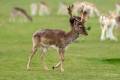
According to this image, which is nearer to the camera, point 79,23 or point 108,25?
point 79,23

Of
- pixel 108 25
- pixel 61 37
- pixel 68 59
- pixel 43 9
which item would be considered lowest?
pixel 43 9

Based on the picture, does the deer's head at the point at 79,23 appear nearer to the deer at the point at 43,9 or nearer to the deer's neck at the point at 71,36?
the deer's neck at the point at 71,36

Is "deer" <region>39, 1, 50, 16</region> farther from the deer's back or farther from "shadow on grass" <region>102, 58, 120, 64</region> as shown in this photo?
the deer's back

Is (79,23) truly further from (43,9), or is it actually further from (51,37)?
(43,9)

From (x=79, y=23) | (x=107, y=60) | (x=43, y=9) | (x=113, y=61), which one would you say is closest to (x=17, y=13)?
(x=43, y=9)

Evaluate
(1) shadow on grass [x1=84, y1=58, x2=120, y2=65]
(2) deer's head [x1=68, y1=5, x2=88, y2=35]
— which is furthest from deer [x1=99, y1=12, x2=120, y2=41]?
(2) deer's head [x1=68, y1=5, x2=88, y2=35]

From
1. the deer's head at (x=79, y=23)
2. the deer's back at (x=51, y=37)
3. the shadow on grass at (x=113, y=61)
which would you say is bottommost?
the shadow on grass at (x=113, y=61)

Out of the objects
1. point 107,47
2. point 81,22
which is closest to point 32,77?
point 81,22

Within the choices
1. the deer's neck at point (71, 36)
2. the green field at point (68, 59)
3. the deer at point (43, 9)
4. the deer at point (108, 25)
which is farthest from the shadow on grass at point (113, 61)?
the deer at point (43, 9)

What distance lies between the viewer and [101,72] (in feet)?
54.0

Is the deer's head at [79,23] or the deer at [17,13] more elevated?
the deer's head at [79,23]

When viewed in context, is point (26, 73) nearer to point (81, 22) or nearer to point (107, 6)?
point (81, 22)

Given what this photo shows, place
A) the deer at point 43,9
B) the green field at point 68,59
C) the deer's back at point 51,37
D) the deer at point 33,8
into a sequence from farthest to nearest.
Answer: the deer at point 33,8, the deer at point 43,9, the deer's back at point 51,37, the green field at point 68,59

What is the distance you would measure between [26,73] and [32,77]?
793 millimetres
